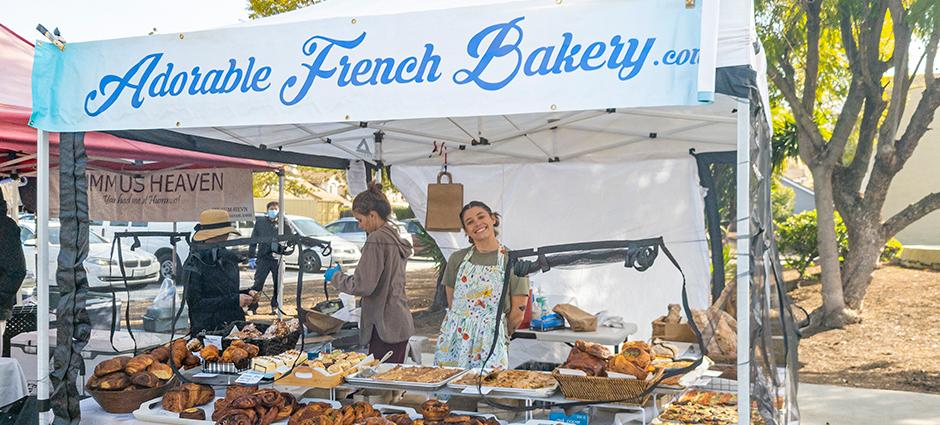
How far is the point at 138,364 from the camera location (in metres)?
3.50

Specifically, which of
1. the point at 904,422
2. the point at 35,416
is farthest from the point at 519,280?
the point at 904,422

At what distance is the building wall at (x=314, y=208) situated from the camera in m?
26.2

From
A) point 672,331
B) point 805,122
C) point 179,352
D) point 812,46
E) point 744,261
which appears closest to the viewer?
point 744,261

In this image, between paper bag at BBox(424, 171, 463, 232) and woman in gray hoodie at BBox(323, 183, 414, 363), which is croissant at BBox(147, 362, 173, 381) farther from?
paper bag at BBox(424, 171, 463, 232)

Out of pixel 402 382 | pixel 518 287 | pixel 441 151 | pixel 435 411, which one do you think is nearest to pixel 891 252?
pixel 441 151

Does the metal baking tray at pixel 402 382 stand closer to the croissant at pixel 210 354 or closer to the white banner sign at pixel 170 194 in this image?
the croissant at pixel 210 354

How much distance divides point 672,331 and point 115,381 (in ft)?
10.6

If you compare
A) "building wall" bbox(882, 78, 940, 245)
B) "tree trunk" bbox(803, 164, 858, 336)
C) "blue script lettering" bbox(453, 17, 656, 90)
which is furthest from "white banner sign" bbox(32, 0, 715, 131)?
"building wall" bbox(882, 78, 940, 245)

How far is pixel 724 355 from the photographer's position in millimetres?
3412

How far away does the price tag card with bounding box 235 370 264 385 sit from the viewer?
3.25 meters

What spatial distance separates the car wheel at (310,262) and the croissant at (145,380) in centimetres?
83

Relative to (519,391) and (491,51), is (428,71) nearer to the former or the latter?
(491,51)

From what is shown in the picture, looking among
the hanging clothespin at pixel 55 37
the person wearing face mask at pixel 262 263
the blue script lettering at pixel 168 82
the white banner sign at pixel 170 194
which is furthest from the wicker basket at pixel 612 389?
the white banner sign at pixel 170 194

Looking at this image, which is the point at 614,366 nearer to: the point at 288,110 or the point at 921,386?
the point at 288,110
